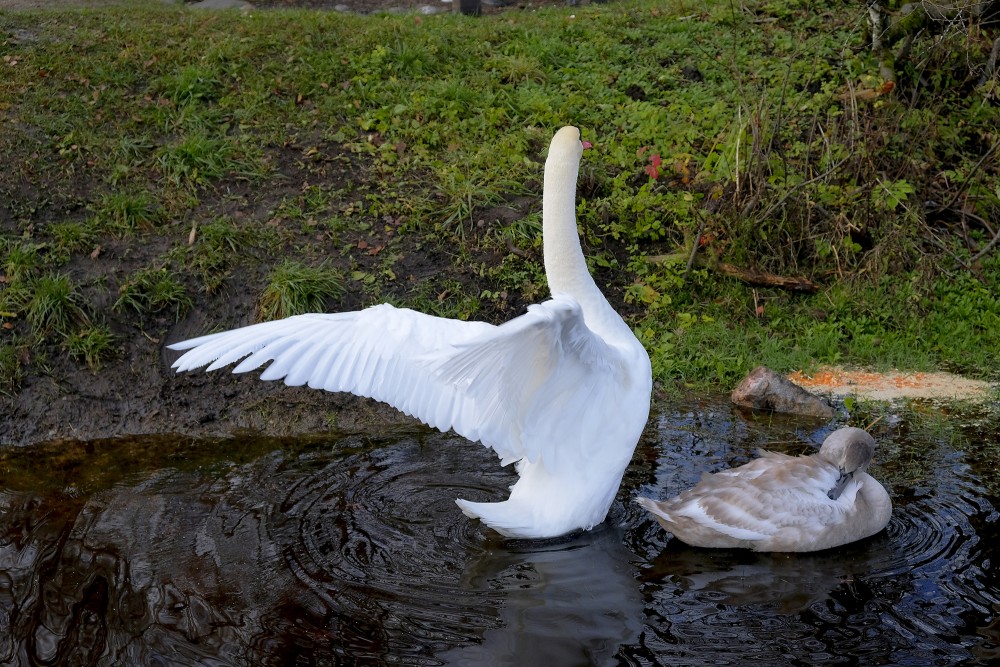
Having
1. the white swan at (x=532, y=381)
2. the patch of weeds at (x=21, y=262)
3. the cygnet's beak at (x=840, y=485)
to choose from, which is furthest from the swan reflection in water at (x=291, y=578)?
the patch of weeds at (x=21, y=262)

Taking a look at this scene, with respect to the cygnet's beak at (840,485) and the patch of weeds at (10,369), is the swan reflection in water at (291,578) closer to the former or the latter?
the cygnet's beak at (840,485)

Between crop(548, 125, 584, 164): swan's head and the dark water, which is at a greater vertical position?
crop(548, 125, 584, 164): swan's head

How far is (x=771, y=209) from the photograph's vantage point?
718 centimetres

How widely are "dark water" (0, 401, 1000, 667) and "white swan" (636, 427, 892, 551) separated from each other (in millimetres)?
96

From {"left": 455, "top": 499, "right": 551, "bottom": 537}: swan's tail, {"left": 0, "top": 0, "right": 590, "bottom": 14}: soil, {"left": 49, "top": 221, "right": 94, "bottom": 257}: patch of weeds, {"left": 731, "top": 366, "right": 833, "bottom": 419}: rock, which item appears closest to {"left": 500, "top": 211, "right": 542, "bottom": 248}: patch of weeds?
{"left": 731, "top": 366, "right": 833, "bottom": 419}: rock

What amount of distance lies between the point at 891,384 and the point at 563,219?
2.88 meters

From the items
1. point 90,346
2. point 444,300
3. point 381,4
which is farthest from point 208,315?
point 381,4

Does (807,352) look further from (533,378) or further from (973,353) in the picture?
(533,378)

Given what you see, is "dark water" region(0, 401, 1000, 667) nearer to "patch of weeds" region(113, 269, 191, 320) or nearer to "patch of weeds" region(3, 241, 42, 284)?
"patch of weeds" region(113, 269, 191, 320)

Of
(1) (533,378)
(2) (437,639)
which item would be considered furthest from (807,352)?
(2) (437,639)

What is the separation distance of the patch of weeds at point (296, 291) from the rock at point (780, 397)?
9.42ft

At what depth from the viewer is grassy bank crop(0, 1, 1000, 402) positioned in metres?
6.84

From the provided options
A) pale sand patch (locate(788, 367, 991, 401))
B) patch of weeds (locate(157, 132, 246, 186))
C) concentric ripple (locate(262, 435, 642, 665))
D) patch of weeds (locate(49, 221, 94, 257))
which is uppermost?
patch of weeds (locate(157, 132, 246, 186))

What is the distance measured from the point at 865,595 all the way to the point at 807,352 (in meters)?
2.79
